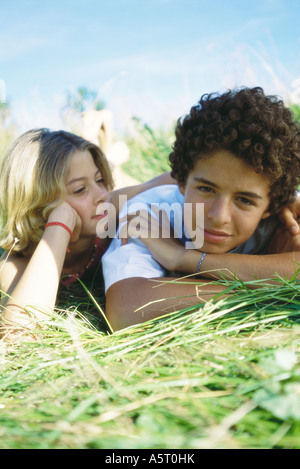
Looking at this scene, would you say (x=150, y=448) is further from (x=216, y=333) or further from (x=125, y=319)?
(x=125, y=319)

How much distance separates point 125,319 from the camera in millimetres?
1856

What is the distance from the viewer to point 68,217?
253cm

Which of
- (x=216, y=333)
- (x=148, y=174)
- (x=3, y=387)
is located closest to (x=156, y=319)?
(x=216, y=333)

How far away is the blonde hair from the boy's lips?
103cm

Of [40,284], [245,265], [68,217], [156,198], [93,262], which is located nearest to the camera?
[245,265]

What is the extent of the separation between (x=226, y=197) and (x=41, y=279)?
1.08m

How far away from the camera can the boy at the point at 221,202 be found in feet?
6.52

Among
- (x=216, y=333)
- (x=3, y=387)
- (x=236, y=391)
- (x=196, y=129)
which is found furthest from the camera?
(x=196, y=129)

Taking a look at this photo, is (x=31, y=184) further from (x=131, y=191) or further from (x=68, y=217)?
(x=131, y=191)

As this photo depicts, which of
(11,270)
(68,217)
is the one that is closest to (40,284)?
(68,217)

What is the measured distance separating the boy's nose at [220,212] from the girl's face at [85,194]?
36.8 inches

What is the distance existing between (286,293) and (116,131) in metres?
7.84

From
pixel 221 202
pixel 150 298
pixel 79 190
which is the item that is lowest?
pixel 150 298

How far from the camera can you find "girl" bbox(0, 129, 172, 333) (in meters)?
2.65
